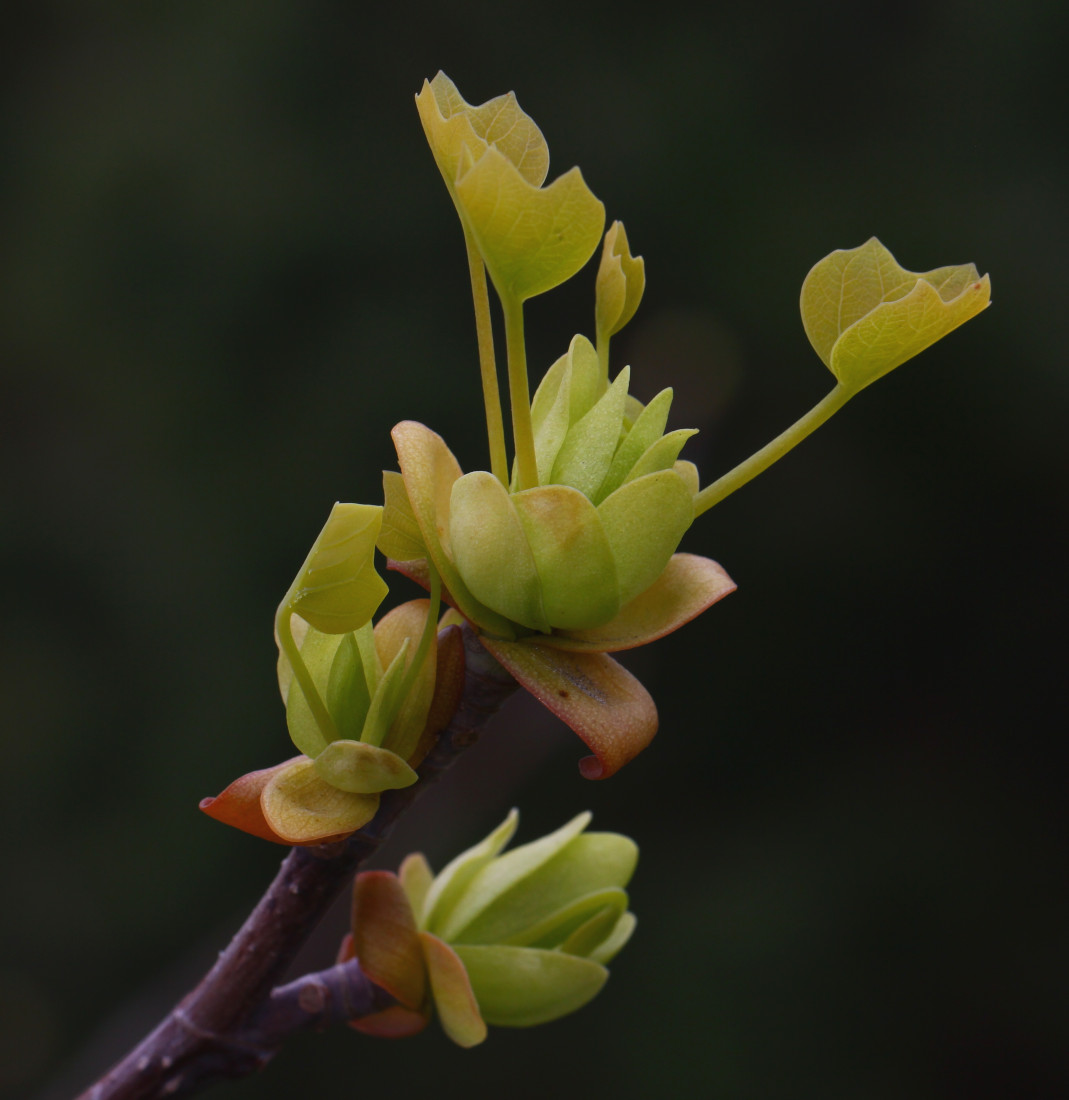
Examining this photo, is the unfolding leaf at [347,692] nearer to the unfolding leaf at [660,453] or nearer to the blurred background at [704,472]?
the unfolding leaf at [660,453]

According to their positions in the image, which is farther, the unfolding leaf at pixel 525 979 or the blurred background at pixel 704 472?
the blurred background at pixel 704 472

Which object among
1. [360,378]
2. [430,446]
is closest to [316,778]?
[430,446]

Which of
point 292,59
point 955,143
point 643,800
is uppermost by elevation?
point 292,59

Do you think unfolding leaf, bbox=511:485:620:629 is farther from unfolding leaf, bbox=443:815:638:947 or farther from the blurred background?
the blurred background

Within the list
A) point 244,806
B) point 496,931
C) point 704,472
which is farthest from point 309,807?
point 704,472

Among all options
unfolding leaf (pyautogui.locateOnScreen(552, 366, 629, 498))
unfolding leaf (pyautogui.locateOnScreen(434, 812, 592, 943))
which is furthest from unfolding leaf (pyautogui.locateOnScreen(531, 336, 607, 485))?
unfolding leaf (pyautogui.locateOnScreen(434, 812, 592, 943))

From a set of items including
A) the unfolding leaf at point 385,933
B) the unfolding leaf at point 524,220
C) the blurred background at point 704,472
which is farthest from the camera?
the blurred background at point 704,472

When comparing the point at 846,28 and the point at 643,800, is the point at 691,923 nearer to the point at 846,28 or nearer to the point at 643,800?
the point at 643,800

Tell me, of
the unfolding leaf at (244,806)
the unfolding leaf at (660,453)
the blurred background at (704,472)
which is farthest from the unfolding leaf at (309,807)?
the blurred background at (704,472)
